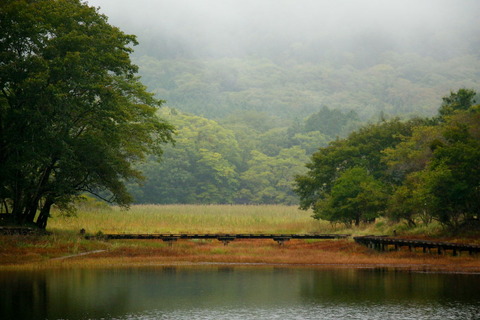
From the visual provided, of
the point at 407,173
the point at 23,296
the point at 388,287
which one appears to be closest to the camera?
the point at 23,296

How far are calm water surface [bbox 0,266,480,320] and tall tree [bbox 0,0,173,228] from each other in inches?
515

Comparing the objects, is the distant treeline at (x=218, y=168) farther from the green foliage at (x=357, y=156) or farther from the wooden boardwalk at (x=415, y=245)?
the wooden boardwalk at (x=415, y=245)

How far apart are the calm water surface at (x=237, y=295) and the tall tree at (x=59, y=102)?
13085 millimetres

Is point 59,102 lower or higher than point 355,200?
higher

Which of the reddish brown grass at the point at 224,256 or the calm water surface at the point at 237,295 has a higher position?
the reddish brown grass at the point at 224,256

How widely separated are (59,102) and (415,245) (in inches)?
1050

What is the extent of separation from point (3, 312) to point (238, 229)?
4275 cm

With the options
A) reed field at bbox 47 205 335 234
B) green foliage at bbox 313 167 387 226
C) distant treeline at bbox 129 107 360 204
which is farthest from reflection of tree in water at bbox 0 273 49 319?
distant treeline at bbox 129 107 360 204

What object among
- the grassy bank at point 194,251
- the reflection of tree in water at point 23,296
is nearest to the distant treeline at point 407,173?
the grassy bank at point 194,251

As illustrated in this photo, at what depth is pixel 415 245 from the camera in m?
42.2

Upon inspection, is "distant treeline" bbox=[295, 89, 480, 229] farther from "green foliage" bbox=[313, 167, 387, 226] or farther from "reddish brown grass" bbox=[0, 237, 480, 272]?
"reddish brown grass" bbox=[0, 237, 480, 272]

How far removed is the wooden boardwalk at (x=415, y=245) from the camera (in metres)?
38.1

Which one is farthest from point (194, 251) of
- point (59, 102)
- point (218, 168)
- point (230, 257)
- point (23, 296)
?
point (218, 168)

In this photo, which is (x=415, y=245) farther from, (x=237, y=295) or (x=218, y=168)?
(x=218, y=168)
